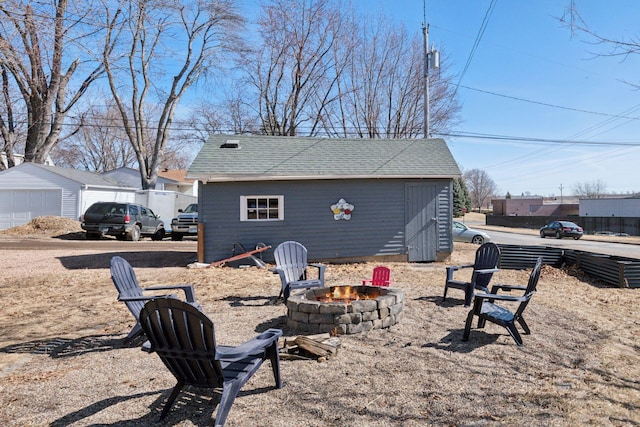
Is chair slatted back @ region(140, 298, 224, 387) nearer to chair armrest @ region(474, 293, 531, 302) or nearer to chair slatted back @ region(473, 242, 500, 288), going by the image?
chair armrest @ region(474, 293, 531, 302)

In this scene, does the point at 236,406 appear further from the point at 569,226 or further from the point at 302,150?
the point at 569,226

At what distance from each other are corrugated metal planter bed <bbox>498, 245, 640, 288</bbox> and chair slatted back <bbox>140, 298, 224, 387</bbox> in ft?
28.8

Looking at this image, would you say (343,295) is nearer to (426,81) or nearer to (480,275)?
(480,275)

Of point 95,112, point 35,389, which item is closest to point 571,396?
point 35,389

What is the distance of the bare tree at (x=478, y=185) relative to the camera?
95438 mm

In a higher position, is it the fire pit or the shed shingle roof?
the shed shingle roof

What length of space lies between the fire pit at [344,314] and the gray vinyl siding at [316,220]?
5.76 m

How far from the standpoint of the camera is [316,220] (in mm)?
11359

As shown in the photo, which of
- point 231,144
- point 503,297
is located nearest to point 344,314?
point 503,297

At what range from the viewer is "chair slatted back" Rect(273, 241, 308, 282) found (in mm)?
6766

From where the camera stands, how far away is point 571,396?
10.8 feet

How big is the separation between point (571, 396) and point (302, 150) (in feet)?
32.9

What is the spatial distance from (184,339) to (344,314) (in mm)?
2516

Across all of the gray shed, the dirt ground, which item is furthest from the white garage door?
the dirt ground
